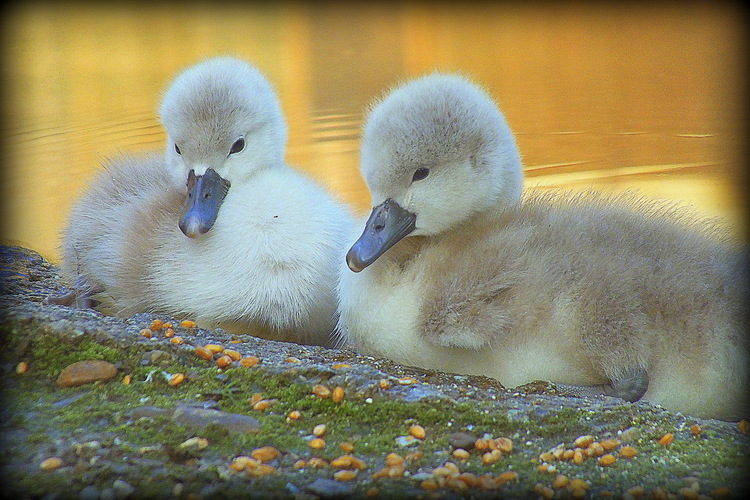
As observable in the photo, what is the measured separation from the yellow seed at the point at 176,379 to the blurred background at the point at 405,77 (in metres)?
1.08

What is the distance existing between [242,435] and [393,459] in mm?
282

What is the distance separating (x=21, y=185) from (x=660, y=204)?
2523 mm

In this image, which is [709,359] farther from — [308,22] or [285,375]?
[308,22]

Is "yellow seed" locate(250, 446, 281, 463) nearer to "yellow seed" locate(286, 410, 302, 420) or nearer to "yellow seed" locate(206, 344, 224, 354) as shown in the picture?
"yellow seed" locate(286, 410, 302, 420)

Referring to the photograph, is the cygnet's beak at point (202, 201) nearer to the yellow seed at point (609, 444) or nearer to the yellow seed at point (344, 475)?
the yellow seed at point (344, 475)

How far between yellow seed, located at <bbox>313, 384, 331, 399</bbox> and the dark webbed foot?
530mm

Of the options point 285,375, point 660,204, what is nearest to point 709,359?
point 660,204

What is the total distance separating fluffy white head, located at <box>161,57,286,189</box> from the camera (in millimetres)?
2287

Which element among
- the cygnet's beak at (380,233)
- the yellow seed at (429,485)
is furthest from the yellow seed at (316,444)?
the cygnet's beak at (380,233)

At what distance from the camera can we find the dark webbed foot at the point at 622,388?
5.88 feet

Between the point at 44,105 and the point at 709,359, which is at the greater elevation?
the point at 44,105

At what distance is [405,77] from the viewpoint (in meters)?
2.54

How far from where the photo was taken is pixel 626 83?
13.7ft

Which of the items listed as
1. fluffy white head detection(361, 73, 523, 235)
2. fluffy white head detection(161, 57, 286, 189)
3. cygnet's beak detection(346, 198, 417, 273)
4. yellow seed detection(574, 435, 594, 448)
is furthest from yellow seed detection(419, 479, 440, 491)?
fluffy white head detection(161, 57, 286, 189)
